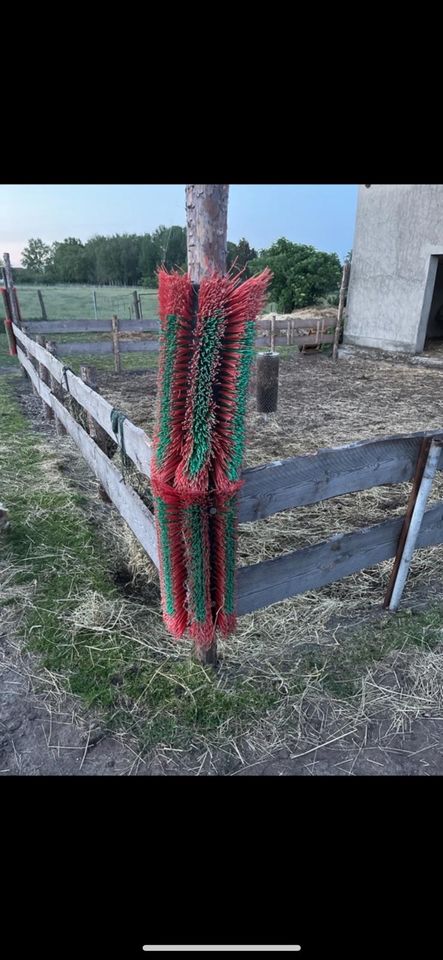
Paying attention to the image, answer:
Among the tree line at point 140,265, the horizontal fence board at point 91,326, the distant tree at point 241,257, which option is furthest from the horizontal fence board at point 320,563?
the horizontal fence board at point 91,326

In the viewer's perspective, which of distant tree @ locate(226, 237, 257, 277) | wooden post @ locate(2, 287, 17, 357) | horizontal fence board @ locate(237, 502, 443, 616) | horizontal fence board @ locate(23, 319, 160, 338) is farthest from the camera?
horizontal fence board @ locate(23, 319, 160, 338)

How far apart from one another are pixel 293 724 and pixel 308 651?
50 cm

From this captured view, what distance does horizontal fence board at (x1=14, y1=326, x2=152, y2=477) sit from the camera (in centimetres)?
255

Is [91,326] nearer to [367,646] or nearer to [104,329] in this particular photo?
[104,329]

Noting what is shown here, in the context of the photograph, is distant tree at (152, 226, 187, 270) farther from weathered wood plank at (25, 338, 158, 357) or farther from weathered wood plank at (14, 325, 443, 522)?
weathered wood plank at (25, 338, 158, 357)

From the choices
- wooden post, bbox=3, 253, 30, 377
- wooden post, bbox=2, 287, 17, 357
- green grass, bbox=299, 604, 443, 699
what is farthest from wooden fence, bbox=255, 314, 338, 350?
green grass, bbox=299, 604, 443, 699

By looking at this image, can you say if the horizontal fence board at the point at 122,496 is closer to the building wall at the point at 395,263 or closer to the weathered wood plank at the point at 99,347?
the weathered wood plank at the point at 99,347

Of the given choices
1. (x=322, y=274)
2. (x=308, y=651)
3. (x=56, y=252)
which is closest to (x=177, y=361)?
(x=308, y=651)

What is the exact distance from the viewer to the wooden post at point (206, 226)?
2156 millimetres

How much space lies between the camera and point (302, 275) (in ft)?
58.6

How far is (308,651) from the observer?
8.91ft

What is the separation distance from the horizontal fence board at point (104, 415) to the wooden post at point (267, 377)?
288 centimetres

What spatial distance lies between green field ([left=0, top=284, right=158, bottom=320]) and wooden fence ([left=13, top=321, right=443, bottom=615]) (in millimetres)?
22677

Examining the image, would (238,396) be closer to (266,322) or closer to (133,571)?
(133,571)
